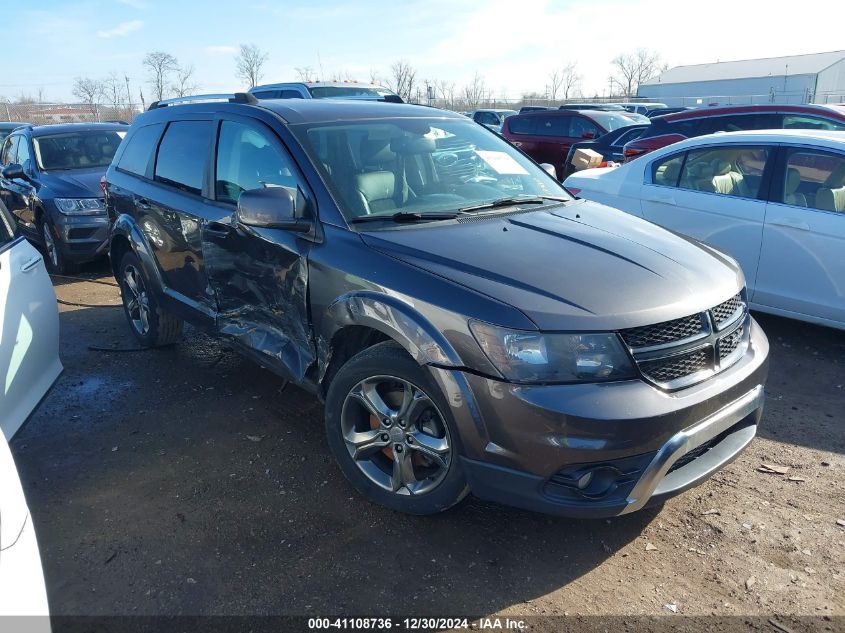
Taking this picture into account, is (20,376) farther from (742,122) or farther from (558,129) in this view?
(558,129)

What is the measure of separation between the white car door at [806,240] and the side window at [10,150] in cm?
966

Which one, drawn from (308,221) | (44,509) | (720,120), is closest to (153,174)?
(308,221)

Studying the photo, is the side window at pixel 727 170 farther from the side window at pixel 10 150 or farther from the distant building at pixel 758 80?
the distant building at pixel 758 80

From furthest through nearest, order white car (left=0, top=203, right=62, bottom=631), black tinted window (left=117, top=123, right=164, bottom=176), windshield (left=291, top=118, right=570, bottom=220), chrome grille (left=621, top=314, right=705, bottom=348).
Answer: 1. black tinted window (left=117, top=123, right=164, bottom=176)
2. windshield (left=291, top=118, right=570, bottom=220)
3. chrome grille (left=621, top=314, right=705, bottom=348)
4. white car (left=0, top=203, right=62, bottom=631)

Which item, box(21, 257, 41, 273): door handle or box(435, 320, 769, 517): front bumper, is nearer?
box(435, 320, 769, 517): front bumper

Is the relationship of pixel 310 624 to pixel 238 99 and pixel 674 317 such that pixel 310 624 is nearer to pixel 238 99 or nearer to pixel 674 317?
pixel 674 317

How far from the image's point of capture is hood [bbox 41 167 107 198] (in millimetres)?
7633

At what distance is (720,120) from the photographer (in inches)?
349

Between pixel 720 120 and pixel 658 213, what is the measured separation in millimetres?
4167

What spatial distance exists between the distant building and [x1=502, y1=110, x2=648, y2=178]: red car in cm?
3511

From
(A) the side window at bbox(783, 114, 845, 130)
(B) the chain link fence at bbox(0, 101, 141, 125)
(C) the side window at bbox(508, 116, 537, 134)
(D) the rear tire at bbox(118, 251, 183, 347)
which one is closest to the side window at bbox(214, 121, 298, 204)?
(D) the rear tire at bbox(118, 251, 183, 347)

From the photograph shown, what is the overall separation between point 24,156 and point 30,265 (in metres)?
6.47

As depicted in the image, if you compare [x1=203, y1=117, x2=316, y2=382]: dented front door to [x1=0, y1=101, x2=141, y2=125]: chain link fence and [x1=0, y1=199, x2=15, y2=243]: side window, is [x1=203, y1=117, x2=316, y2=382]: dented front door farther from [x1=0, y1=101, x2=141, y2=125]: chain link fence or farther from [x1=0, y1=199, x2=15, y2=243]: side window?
[x1=0, y1=101, x2=141, y2=125]: chain link fence

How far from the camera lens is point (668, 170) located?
18.9 ft
